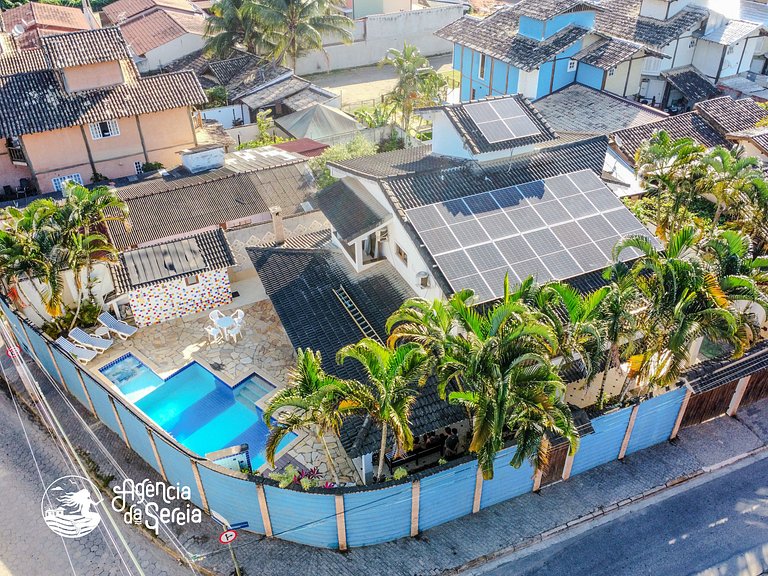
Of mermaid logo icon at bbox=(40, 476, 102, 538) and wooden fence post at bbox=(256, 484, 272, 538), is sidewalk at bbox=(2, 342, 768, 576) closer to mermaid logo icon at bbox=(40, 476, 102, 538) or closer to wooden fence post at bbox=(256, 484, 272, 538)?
wooden fence post at bbox=(256, 484, 272, 538)

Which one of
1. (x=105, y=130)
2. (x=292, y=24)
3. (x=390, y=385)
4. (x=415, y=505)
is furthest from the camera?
(x=292, y=24)

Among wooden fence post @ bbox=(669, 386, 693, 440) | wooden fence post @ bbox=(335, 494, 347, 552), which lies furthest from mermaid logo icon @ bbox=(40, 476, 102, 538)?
wooden fence post @ bbox=(669, 386, 693, 440)

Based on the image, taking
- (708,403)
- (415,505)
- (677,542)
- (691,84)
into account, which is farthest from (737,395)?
(691,84)

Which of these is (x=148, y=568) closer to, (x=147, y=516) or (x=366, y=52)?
(x=147, y=516)

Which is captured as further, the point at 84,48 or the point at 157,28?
the point at 157,28

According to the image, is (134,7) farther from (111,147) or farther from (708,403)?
(708,403)

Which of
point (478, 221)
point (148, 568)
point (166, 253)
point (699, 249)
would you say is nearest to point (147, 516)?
point (148, 568)
